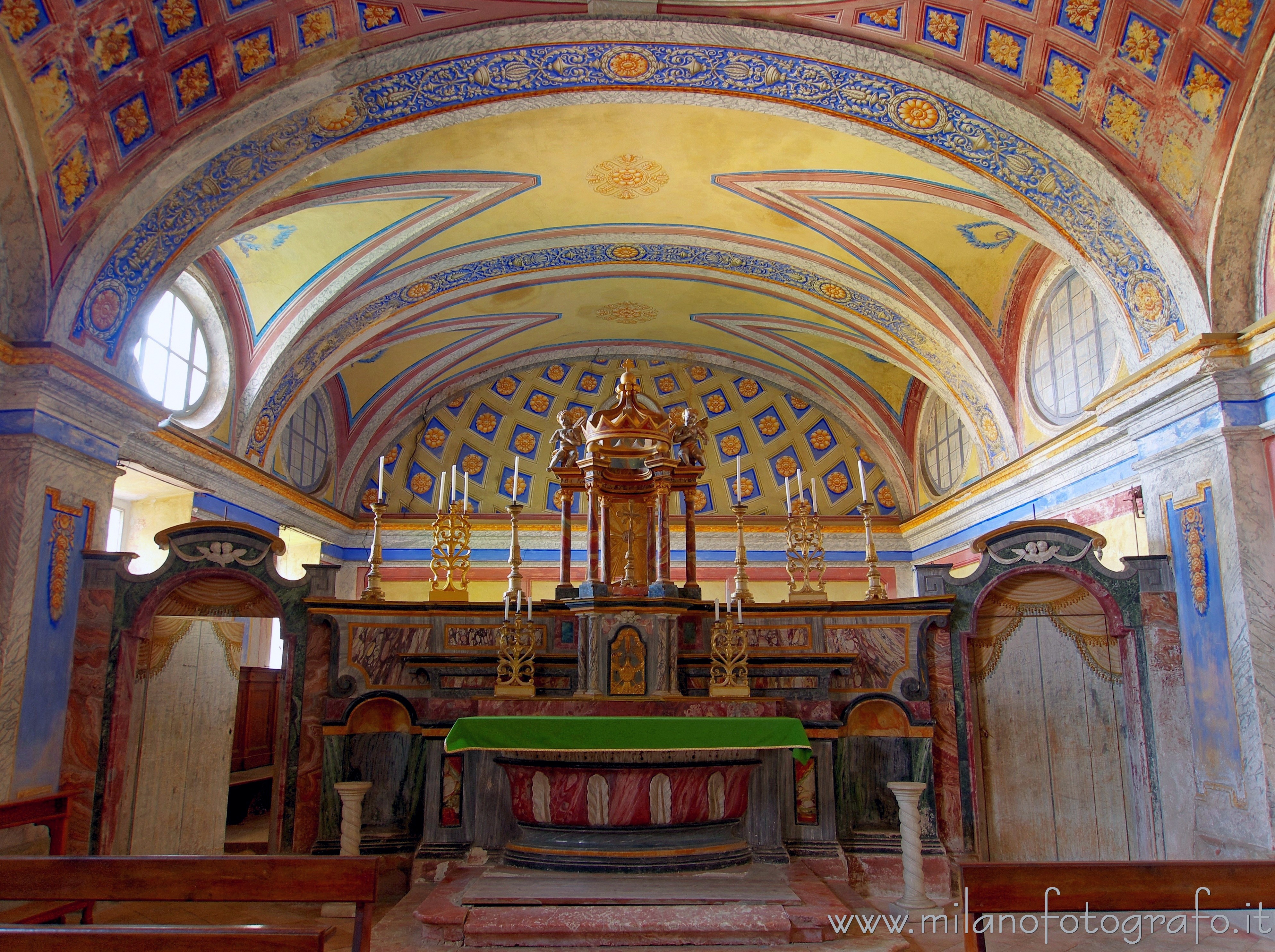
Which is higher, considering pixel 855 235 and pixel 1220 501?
pixel 855 235

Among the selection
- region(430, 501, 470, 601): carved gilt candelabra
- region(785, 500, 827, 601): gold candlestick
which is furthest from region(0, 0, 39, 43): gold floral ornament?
region(785, 500, 827, 601): gold candlestick

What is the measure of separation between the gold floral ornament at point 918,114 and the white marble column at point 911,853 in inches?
231

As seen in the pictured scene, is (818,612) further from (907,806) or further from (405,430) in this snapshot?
(405,430)

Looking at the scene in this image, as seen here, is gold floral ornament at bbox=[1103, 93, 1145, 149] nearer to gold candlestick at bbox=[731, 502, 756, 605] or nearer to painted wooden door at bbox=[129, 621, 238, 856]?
gold candlestick at bbox=[731, 502, 756, 605]

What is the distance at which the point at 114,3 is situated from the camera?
22.2 ft

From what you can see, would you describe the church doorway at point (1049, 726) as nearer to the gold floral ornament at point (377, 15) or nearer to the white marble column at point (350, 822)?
the white marble column at point (350, 822)

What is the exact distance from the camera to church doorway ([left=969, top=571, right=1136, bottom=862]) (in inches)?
316

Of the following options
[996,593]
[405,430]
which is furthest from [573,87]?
[405,430]

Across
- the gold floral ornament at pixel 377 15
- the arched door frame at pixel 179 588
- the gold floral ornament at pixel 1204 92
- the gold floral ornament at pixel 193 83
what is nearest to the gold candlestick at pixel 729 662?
the arched door frame at pixel 179 588

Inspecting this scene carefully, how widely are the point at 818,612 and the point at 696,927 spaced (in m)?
3.35

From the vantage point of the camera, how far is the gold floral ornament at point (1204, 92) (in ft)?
23.0

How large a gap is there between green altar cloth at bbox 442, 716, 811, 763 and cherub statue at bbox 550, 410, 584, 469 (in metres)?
3.43

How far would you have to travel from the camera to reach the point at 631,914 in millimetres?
5672

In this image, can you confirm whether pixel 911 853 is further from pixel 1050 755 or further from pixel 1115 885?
pixel 1115 885
